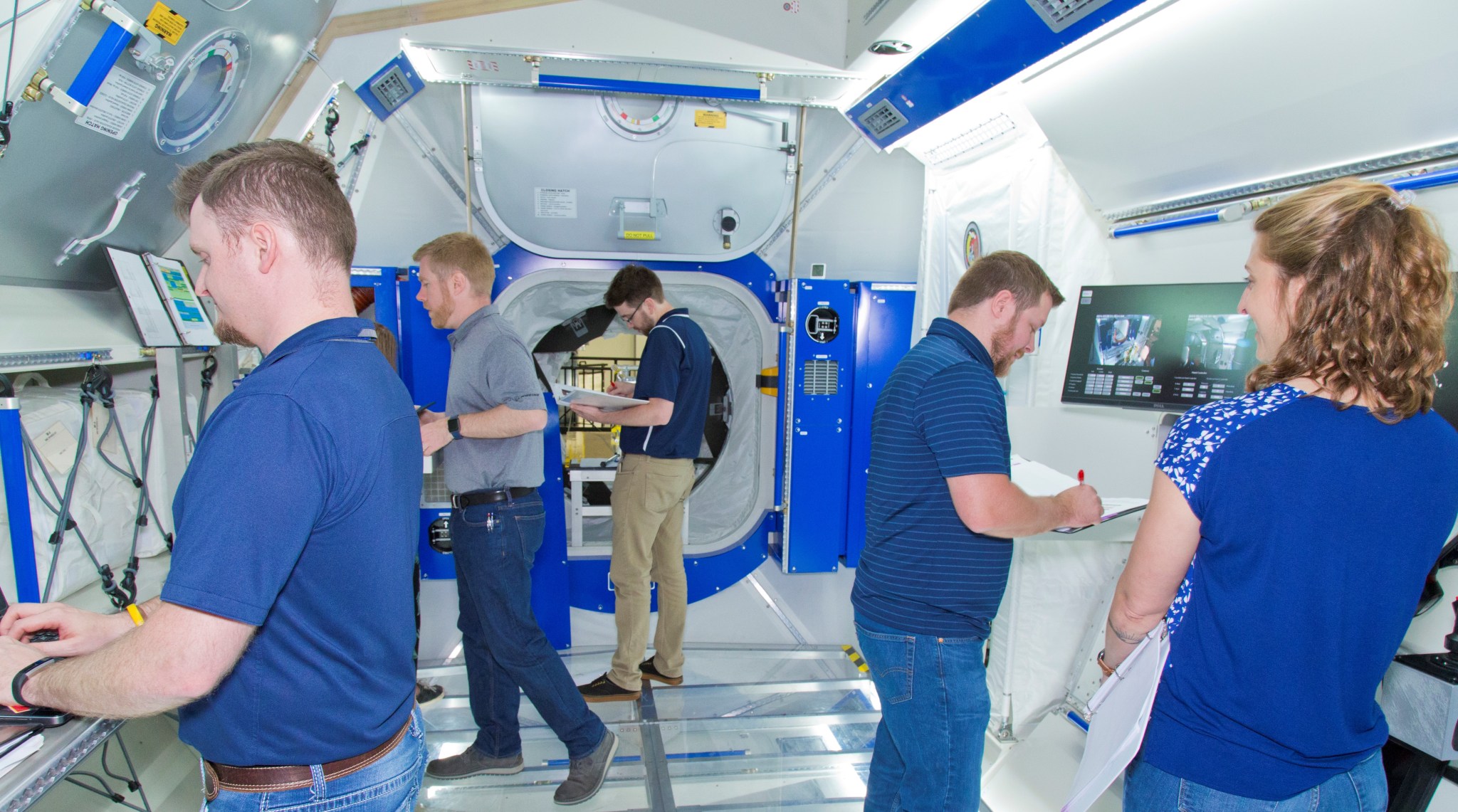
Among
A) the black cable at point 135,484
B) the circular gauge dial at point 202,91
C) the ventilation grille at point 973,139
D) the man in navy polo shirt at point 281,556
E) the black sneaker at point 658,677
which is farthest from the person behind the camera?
the black sneaker at point 658,677

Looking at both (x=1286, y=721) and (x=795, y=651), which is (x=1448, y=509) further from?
(x=795, y=651)

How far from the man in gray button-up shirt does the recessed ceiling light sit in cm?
174

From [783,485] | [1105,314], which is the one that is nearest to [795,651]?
[783,485]

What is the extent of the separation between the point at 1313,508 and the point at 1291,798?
19.4 inches

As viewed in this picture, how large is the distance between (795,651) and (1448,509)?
326 cm

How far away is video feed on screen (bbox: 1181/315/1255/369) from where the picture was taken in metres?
2.07

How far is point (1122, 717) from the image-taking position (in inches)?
A: 49.8

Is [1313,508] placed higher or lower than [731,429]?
higher

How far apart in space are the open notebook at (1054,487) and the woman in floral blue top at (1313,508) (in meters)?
0.71

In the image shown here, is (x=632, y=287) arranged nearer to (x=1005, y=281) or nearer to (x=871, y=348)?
(x=871, y=348)

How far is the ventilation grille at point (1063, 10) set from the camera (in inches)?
79.4

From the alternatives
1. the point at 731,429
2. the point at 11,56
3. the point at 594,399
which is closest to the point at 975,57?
the point at 594,399

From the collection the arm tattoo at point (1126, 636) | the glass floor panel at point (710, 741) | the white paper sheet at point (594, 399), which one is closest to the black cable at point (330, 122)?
the white paper sheet at point (594, 399)

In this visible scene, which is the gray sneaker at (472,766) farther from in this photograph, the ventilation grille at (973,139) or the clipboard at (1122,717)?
the ventilation grille at (973,139)
